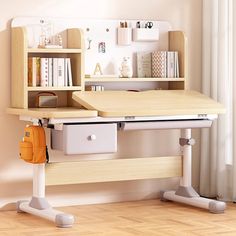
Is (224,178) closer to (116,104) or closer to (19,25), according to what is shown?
(116,104)

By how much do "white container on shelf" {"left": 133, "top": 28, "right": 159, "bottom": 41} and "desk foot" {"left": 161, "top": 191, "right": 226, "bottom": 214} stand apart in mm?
1207

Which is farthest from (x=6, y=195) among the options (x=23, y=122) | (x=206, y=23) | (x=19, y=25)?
(x=206, y=23)

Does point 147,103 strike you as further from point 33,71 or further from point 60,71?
point 33,71

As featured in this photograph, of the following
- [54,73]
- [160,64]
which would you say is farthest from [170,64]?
[54,73]

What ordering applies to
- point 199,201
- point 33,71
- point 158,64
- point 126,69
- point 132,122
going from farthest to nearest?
point 158,64, point 126,69, point 199,201, point 33,71, point 132,122

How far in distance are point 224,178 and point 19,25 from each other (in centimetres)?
198

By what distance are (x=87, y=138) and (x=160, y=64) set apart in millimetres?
1078

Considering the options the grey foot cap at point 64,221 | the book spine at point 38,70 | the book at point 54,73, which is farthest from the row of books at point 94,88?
the grey foot cap at point 64,221

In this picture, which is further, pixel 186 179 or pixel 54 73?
pixel 186 179

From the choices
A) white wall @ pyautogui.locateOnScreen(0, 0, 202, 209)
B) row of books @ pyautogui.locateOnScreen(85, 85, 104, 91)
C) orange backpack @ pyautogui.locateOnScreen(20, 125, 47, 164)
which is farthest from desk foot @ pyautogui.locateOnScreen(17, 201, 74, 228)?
row of books @ pyautogui.locateOnScreen(85, 85, 104, 91)

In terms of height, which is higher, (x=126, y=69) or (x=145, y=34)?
(x=145, y=34)

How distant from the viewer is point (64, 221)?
14.8ft

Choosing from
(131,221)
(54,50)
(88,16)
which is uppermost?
(88,16)

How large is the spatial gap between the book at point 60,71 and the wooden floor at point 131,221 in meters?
0.94
